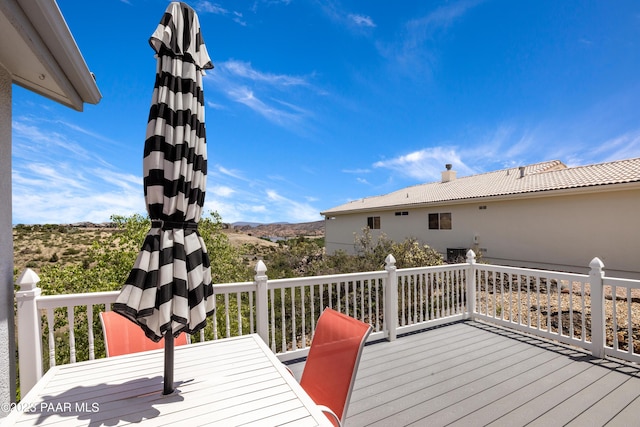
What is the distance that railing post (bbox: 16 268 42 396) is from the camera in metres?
2.27

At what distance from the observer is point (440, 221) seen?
1285cm

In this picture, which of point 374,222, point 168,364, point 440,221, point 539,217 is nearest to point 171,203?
point 168,364

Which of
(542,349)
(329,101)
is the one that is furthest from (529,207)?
(329,101)

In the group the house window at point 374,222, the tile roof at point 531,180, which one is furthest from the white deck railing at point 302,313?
the house window at point 374,222

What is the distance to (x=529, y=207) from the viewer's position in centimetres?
985

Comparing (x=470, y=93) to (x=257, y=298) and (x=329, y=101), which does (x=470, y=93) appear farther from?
(x=257, y=298)

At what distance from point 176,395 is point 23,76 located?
103 inches

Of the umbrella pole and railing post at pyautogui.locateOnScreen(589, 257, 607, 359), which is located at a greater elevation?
the umbrella pole

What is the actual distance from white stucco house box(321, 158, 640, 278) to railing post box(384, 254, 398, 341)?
7955 mm

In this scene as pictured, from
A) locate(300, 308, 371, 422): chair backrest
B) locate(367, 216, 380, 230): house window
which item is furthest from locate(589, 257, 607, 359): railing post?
locate(367, 216, 380, 230): house window

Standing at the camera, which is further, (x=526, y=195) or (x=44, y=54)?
(x=526, y=195)

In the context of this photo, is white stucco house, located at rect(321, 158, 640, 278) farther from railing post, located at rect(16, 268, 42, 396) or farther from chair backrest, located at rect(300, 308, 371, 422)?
railing post, located at rect(16, 268, 42, 396)

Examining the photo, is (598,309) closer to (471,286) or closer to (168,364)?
(471,286)

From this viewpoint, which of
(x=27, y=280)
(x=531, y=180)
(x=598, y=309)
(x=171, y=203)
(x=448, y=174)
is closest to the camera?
(x=171, y=203)
